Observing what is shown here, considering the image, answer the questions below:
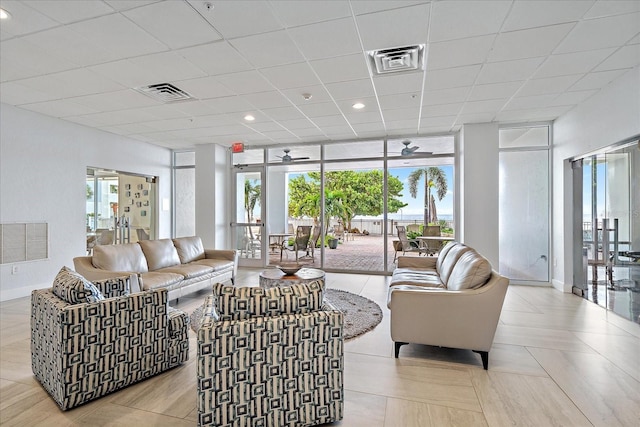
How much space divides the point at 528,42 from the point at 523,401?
299 cm

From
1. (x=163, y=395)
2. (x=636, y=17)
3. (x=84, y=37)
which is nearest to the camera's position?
(x=163, y=395)

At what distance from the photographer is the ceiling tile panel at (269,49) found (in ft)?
9.51

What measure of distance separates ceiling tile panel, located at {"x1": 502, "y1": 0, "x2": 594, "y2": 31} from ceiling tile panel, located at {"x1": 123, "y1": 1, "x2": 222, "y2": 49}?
2.45 m

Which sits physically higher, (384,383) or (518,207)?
(518,207)

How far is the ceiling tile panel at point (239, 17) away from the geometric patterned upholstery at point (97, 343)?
7.21ft

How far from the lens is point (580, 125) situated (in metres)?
4.62

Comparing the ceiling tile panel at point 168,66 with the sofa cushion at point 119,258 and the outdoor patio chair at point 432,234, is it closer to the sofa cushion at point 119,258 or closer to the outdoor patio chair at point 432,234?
the sofa cushion at point 119,258

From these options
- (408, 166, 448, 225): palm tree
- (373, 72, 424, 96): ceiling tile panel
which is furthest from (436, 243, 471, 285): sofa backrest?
(408, 166, 448, 225): palm tree

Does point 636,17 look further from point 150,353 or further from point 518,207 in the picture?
point 150,353

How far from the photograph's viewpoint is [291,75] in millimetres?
3680

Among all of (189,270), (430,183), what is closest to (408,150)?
(430,183)

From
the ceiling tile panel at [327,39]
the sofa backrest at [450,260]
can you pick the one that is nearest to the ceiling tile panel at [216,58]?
the ceiling tile panel at [327,39]

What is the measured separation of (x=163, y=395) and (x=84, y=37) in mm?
3036

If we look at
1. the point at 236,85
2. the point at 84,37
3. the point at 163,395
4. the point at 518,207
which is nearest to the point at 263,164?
the point at 236,85
